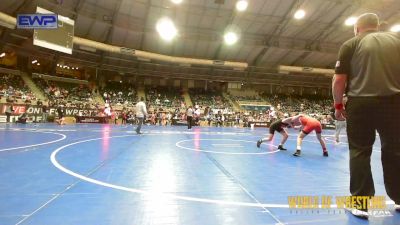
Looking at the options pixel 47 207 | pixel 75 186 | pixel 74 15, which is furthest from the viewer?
pixel 74 15

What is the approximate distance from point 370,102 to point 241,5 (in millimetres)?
23738

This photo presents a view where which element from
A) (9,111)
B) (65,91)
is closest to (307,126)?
(9,111)

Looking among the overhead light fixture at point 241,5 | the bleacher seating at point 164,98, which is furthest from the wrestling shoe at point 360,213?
the bleacher seating at point 164,98

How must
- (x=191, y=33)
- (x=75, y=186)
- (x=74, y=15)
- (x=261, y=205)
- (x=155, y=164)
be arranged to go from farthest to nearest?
(x=191, y=33) → (x=74, y=15) → (x=155, y=164) → (x=75, y=186) → (x=261, y=205)

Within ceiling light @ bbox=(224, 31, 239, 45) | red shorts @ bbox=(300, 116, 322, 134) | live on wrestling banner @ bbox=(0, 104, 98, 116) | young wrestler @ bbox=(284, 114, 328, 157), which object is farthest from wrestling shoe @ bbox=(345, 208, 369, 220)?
ceiling light @ bbox=(224, 31, 239, 45)

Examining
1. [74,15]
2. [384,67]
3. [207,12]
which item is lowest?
[384,67]

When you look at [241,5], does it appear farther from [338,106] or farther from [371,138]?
[371,138]

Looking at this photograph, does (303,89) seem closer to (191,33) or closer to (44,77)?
(191,33)

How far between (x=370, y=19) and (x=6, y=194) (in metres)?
4.96

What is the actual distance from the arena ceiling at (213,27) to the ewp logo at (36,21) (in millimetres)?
11069

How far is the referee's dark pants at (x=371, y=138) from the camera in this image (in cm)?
278

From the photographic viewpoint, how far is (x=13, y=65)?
3058 centimetres

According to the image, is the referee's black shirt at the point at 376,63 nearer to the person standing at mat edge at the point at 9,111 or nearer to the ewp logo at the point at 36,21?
the ewp logo at the point at 36,21

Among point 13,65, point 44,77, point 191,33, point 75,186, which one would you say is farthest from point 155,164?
point 13,65
